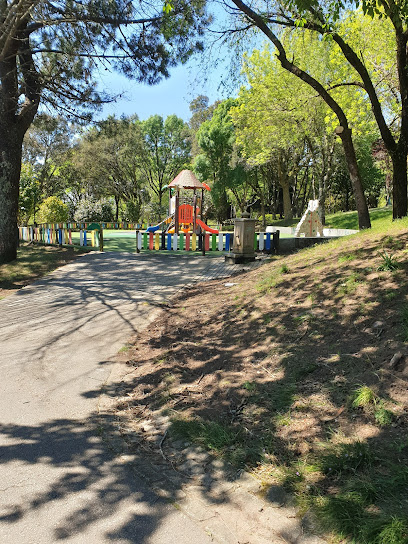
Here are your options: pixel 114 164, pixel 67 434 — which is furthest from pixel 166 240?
pixel 114 164

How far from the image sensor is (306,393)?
12.4 ft

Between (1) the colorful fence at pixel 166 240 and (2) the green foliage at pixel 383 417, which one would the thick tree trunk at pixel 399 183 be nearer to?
(1) the colorful fence at pixel 166 240

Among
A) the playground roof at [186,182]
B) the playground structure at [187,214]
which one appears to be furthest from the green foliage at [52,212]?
the playground roof at [186,182]

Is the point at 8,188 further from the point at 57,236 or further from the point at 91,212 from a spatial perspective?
the point at 91,212

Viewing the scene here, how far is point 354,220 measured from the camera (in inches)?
1067

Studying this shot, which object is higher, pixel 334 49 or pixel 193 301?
pixel 334 49

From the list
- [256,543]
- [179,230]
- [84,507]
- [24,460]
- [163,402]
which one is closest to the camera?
[256,543]

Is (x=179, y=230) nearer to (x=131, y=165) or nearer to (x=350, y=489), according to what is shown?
(x=350, y=489)

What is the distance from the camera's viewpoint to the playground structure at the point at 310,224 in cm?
1830

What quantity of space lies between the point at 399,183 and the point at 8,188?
467 inches

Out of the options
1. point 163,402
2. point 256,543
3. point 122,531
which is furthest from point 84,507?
point 163,402

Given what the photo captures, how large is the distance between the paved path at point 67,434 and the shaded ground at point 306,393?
472 millimetres

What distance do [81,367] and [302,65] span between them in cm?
2253

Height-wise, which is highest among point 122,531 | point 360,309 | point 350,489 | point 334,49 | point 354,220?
point 334,49
